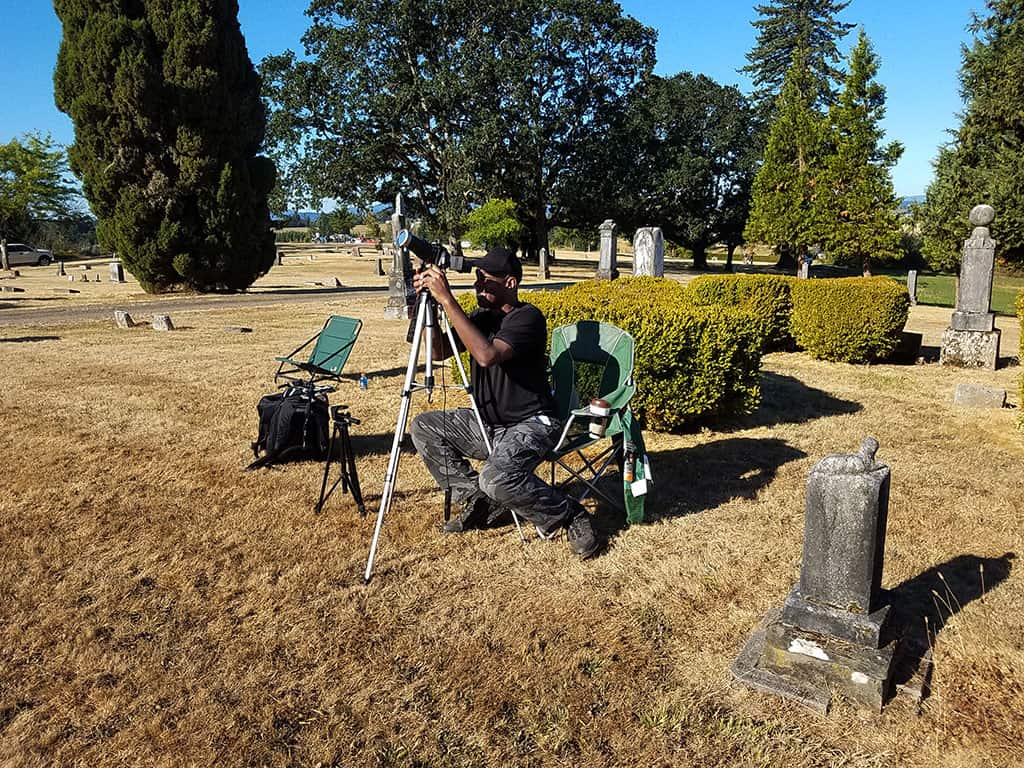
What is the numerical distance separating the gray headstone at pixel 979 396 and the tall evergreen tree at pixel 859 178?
1969 cm

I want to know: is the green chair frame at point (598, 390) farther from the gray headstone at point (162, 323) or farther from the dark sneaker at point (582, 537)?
the gray headstone at point (162, 323)

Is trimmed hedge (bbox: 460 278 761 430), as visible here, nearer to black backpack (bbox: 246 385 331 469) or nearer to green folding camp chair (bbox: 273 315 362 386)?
green folding camp chair (bbox: 273 315 362 386)

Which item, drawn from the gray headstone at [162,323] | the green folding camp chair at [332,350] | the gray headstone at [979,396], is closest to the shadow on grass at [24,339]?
the gray headstone at [162,323]

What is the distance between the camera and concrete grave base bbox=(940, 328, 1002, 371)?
33.3ft

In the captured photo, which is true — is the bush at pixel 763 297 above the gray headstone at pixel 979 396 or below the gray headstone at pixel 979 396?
above

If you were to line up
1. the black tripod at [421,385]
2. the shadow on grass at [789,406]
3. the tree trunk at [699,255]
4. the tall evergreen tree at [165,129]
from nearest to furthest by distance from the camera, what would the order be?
the black tripod at [421,385] → the shadow on grass at [789,406] → the tall evergreen tree at [165,129] → the tree trunk at [699,255]

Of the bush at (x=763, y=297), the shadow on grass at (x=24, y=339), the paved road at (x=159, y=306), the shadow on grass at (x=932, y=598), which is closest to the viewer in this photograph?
the shadow on grass at (x=932, y=598)

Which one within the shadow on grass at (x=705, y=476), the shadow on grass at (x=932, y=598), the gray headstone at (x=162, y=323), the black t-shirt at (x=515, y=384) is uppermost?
the black t-shirt at (x=515, y=384)

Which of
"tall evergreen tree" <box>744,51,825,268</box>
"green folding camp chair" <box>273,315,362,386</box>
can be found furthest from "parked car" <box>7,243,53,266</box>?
"green folding camp chair" <box>273,315,362,386</box>

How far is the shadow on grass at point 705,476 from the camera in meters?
4.61

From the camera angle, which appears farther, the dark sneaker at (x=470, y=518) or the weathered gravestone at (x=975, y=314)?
the weathered gravestone at (x=975, y=314)

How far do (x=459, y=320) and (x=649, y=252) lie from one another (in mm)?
10210

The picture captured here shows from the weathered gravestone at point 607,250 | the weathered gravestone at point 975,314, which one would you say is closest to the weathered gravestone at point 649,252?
the weathered gravestone at point 607,250

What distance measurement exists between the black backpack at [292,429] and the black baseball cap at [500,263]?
6.95 ft
